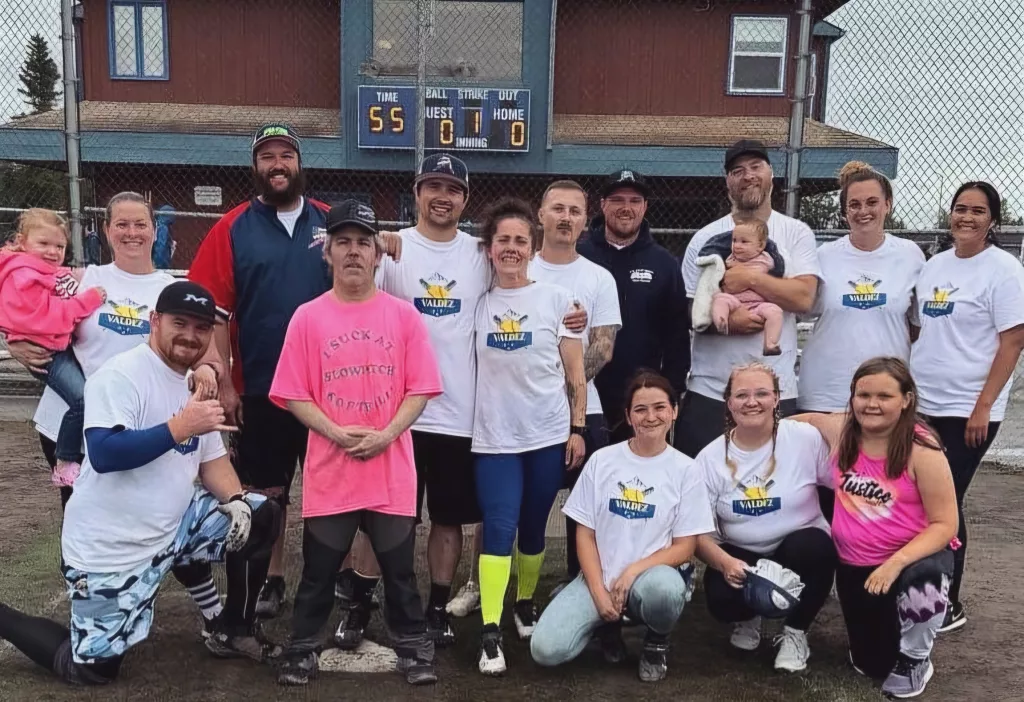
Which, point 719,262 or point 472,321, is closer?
point 472,321

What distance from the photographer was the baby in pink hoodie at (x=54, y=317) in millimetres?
3688

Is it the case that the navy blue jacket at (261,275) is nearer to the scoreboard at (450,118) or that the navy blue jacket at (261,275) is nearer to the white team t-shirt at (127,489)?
the white team t-shirt at (127,489)

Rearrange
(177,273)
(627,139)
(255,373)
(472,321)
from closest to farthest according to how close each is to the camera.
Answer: (472,321) < (255,373) < (177,273) < (627,139)

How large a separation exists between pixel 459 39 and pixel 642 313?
11.2 m

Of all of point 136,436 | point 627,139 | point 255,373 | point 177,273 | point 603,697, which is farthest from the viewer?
point 627,139

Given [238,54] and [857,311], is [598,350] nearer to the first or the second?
[857,311]

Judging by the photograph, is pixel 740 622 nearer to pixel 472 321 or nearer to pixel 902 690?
pixel 902 690

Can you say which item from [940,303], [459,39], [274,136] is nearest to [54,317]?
[274,136]

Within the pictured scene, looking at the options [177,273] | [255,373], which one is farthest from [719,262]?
[177,273]

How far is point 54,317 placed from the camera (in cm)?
368

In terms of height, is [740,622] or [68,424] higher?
[68,424]

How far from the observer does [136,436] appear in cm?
305

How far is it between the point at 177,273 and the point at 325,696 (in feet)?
21.5

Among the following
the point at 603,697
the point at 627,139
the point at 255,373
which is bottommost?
the point at 603,697
